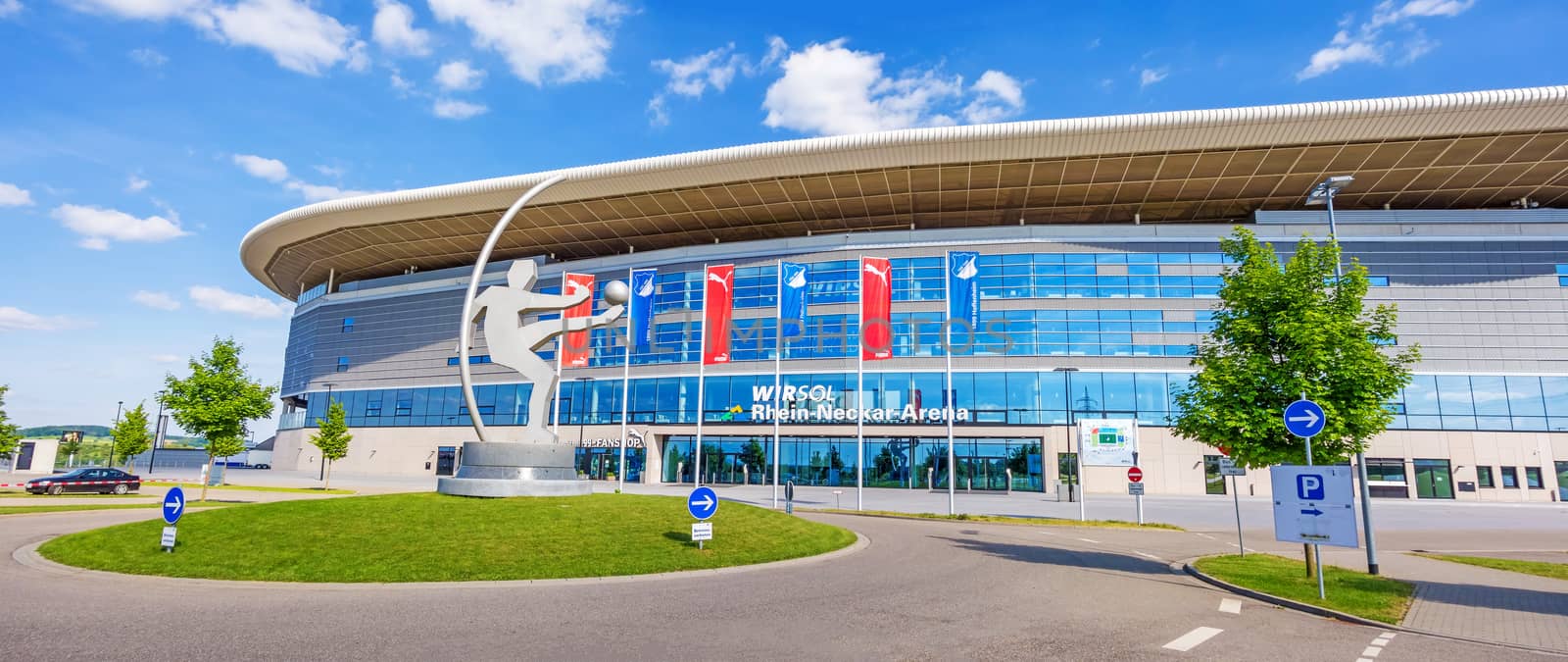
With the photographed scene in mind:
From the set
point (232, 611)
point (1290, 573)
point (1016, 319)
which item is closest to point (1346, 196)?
point (1016, 319)

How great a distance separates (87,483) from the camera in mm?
34531

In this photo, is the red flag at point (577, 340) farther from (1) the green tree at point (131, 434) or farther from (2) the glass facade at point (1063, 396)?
(1) the green tree at point (131, 434)

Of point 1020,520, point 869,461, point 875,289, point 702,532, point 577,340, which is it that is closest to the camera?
point 702,532

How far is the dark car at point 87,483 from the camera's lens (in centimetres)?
3296

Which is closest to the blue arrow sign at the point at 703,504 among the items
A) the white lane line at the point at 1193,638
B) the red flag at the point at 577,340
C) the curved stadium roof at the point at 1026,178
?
the white lane line at the point at 1193,638

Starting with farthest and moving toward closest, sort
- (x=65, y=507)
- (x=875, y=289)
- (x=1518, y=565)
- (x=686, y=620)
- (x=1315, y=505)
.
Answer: (x=875, y=289) < (x=65, y=507) < (x=1518, y=565) < (x=1315, y=505) < (x=686, y=620)

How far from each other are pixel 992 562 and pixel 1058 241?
37.3 metres

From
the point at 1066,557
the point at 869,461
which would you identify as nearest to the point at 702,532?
the point at 1066,557

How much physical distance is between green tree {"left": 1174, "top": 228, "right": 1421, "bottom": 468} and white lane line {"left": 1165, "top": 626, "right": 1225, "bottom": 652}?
241 inches

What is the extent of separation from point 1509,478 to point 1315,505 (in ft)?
161

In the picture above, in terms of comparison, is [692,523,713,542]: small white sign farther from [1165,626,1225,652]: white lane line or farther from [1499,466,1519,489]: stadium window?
[1499,466,1519,489]: stadium window

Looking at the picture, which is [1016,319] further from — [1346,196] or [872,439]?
[1346,196]

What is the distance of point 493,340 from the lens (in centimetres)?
2092

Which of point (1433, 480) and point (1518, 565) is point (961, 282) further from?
point (1433, 480)
